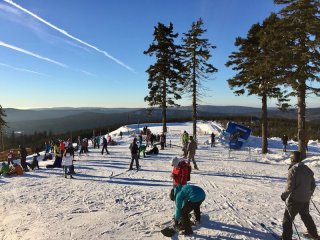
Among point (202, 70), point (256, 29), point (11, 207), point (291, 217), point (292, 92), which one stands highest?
point (256, 29)

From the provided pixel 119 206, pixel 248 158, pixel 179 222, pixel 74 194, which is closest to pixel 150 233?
pixel 179 222

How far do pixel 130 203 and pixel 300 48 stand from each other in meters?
14.6

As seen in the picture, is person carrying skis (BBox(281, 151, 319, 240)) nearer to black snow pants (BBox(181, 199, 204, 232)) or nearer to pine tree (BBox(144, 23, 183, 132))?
black snow pants (BBox(181, 199, 204, 232))

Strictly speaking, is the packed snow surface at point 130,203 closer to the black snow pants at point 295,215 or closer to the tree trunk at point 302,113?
the black snow pants at point 295,215

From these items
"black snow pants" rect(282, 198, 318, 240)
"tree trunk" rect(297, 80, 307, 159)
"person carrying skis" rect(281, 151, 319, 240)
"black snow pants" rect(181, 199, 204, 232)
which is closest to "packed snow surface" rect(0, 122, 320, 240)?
"black snow pants" rect(181, 199, 204, 232)

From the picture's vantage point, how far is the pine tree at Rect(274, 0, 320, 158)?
19.6 meters

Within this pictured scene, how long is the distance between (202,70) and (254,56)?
731 cm

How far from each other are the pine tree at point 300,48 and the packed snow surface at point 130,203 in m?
4.53

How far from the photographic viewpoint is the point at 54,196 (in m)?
12.9

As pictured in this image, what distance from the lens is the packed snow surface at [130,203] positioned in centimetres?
870

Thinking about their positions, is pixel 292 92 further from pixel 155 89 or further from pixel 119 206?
pixel 155 89

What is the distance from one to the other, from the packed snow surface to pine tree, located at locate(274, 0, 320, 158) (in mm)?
4533

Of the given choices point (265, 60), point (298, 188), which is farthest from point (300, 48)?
point (298, 188)

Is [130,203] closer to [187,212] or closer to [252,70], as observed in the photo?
[187,212]
